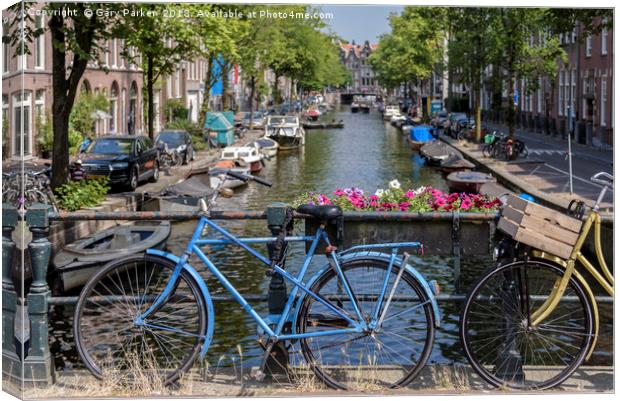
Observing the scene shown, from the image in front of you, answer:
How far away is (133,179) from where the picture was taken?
1091 inches

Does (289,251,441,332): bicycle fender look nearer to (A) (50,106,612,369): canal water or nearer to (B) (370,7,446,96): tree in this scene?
(A) (50,106,612,369): canal water

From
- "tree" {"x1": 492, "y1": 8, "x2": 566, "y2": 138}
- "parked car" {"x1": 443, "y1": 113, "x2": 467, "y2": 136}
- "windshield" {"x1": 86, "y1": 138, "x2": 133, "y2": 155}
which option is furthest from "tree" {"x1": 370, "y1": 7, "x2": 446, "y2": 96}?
"windshield" {"x1": 86, "y1": 138, "x2": 133, "y2": 155}

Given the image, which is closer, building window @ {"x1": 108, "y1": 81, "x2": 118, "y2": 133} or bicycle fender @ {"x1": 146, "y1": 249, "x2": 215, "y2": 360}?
bicycle fender @ {"x1": 146, "y1": 249, "x2": 215, "y2": 360}

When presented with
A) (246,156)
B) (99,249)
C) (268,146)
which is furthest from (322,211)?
(268,146)

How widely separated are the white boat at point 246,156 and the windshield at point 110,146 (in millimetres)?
9762

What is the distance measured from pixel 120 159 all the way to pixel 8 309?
2139cm

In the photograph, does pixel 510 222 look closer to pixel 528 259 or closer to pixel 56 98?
pixel 528 259

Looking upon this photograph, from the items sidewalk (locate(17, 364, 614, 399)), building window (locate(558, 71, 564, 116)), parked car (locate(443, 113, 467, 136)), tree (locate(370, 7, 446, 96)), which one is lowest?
sidewalk (locate(17, 364, 614, 399))

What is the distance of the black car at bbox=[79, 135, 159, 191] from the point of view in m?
26.8

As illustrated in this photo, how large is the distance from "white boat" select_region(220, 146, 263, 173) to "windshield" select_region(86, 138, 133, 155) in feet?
32.0

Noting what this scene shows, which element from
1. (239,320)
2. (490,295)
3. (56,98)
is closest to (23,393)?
(490,295)

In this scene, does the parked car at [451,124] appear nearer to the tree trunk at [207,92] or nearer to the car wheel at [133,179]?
the tree trunk at [207,92]

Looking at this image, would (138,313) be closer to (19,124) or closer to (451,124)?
(19,124)

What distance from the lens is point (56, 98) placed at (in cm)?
1984
